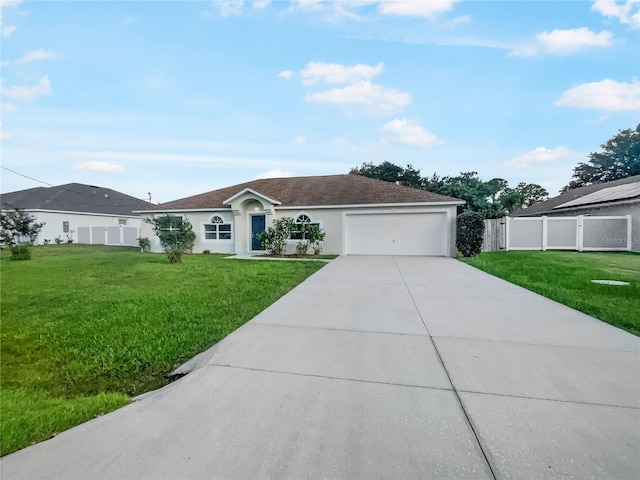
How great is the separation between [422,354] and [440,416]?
119 cm

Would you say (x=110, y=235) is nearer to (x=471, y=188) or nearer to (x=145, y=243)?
(x=145, y=243)

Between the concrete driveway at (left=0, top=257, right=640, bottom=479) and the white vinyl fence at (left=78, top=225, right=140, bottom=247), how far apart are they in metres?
23.4

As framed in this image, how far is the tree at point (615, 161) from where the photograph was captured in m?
35.9

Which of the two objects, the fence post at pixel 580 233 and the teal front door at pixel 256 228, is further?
the teal front door at pixel 256 228

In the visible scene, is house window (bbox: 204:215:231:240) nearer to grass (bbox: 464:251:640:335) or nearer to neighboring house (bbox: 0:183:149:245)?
neighboring house (bbox: 0:183:149:245)

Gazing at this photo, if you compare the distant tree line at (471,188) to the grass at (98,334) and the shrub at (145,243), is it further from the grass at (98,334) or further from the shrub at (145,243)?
the shrub at (145,243)

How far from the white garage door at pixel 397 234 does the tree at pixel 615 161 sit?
1498 inches

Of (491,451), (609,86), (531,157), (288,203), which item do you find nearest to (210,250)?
(288,203)

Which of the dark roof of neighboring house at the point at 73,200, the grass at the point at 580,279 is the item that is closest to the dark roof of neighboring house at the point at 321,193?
the grass at the point at 580,279

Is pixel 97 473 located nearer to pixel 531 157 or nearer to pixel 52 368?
pixel 52 368

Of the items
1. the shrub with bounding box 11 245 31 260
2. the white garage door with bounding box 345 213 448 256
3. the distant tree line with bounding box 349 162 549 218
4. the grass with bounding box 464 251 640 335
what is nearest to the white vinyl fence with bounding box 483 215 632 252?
the grass with bounding box 464 251 640 335

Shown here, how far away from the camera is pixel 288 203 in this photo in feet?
54.1

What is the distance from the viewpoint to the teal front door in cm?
1681

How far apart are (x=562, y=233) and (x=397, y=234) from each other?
8071 mm
